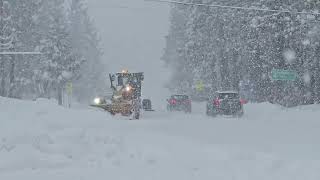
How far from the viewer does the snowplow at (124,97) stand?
90.8ft

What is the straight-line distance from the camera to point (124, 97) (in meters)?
29.1

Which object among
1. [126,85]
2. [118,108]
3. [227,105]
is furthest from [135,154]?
[227,105]

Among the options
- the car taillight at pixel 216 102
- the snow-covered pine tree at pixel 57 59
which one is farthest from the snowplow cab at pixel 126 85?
the snow-covered pine tree at pixel 57 59

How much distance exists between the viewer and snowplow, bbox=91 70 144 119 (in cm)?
2767

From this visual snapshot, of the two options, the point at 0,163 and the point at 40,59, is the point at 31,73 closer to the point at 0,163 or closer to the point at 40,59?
the point at 40,59

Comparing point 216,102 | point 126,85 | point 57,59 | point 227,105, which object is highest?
point 57,59

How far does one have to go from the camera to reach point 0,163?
36.1 ft

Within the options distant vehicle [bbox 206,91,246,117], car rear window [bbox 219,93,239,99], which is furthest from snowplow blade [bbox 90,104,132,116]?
car rear window [bbox 219,93,239,99]

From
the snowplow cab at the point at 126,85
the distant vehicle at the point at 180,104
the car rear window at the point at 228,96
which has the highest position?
the snowplow cab at the point at 126,85

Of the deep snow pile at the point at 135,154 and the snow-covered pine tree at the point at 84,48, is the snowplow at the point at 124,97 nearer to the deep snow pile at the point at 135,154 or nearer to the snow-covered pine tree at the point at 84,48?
the deep snow pile at the point at 135,154

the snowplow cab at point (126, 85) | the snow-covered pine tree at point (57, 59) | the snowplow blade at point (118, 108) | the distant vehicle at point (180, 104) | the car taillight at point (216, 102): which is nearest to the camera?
the snowplow blade at point (118, 108)

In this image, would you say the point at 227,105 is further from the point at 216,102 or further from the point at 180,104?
the point at 180,104

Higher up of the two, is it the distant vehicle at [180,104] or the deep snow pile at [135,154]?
the deep snow pile at [135,154]

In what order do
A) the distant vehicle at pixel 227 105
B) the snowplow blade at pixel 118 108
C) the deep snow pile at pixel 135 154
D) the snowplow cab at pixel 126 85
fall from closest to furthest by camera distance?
1. the deep snow pile at pixel 135 154
2. the snowplow blade at pixel 118 108
3. the snowplow cab at pixel 126 85
4. the distant vehicle at pixel 227 105
